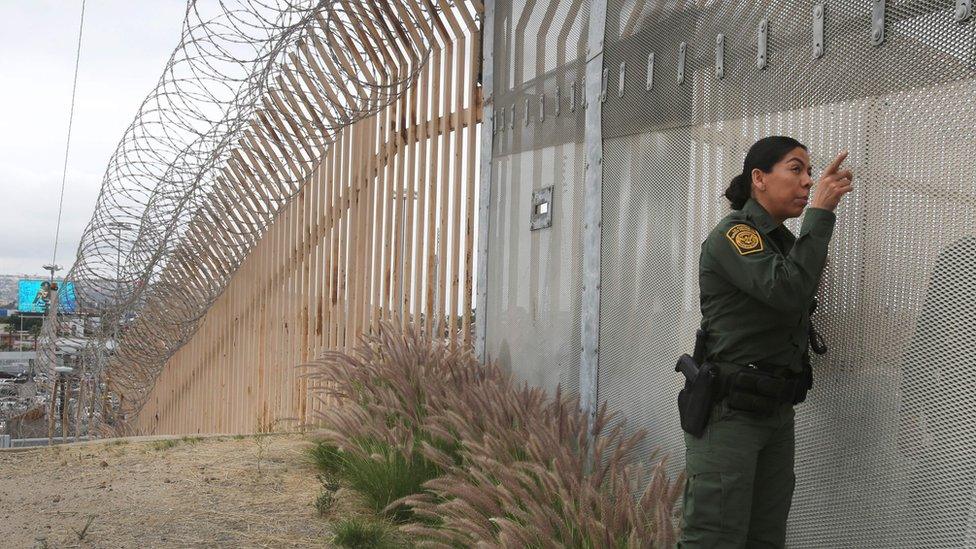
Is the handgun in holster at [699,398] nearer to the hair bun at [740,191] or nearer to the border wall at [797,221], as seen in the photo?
A: the border wall at [797,221]

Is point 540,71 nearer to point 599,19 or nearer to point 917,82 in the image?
point 599,19

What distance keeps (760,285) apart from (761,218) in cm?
28

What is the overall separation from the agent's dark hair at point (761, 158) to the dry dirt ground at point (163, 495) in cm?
240

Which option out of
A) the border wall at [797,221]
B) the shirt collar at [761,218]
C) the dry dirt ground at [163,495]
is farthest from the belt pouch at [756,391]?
the dry dirt ground at [163,495]

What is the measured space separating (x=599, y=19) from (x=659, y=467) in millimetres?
2234

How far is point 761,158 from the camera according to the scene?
261 cm

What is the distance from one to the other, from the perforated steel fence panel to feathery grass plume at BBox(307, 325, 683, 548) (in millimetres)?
255

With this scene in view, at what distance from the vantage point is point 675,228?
3508 millimetres

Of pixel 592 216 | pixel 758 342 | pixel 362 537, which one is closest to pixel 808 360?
pixel 758 342

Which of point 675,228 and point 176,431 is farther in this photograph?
point 176,431

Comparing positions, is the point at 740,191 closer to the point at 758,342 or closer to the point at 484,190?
the point at 758,342

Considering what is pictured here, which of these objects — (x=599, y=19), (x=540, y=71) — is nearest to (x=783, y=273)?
(x=599, y=19)

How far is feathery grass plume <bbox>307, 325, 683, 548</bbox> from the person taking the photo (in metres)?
2.82

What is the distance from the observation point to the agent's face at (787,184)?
8.34ft
